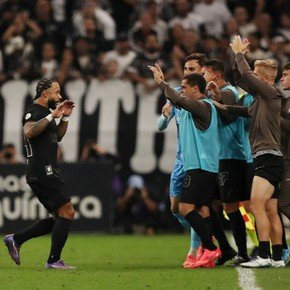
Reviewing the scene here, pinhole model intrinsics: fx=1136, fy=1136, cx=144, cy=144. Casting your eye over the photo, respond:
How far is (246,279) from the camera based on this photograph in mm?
10969

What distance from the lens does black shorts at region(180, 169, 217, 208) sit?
12398mm

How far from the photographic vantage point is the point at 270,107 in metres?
Answer: 12.2

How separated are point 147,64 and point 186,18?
1.89 metres

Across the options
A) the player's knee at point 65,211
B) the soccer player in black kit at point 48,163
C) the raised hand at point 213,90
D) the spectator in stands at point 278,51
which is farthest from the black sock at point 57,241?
the spectator in stands at point 278,51

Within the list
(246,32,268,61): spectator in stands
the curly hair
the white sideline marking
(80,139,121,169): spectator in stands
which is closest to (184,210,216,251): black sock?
the white sideline marking

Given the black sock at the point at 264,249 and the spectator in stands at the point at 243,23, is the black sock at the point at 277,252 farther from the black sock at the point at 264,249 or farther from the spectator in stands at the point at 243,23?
the spectator in stands at the point at 243,23

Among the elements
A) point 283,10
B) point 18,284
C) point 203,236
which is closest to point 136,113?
point 283,10

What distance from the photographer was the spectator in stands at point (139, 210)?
769 inches

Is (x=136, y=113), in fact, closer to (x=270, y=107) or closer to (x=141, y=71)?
(x=141, y=71)

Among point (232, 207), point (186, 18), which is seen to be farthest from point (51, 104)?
point (186, 18)

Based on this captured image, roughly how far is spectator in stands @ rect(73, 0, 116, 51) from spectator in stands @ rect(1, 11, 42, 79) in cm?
83

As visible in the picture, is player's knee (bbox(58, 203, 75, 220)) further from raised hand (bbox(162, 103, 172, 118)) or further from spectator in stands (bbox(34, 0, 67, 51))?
spectator in stands (bbox(34, 0, 67, 51))

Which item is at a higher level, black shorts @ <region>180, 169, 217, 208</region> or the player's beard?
the player's beard

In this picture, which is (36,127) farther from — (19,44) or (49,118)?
(19,44)
